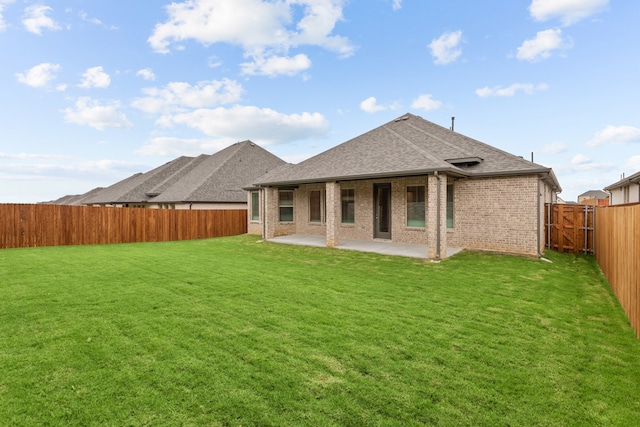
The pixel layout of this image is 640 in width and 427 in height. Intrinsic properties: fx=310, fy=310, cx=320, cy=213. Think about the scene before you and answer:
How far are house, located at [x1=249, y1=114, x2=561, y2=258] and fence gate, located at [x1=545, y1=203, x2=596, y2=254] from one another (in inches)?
37.6

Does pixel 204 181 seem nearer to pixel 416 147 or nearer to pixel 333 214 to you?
pixel 333 214

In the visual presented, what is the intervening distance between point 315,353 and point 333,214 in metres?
9.80

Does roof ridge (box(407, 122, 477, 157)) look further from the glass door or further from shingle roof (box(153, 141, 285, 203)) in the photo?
shingle roof (box(153, 141, 285, 203))

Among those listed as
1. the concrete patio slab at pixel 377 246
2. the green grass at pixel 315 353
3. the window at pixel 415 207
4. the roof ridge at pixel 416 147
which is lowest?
the green grass at pixel 315 353

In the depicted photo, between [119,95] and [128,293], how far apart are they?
16.5 meters

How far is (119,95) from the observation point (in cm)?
1819

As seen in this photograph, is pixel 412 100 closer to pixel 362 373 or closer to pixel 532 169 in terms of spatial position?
pixel 532 169

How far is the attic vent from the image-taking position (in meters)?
11.8

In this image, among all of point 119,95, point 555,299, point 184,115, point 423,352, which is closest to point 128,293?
point 423,352

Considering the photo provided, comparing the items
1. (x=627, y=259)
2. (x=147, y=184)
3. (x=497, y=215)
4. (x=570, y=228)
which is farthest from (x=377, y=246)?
(x=147, y=184)

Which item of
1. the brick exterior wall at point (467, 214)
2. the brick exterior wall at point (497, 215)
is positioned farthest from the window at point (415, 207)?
the brick exterior wall at point (497, 215)

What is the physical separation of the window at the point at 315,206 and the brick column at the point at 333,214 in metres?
3.13

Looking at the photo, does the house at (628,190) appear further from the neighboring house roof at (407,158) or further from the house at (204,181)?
the house at (204,181)

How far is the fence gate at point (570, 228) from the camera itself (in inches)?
467
